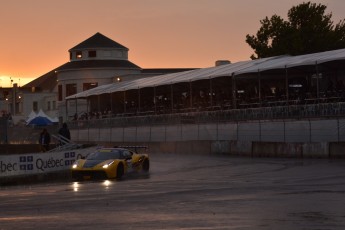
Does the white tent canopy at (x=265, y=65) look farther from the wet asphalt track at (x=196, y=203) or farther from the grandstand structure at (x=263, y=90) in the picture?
the wet asphalt track at (x=196, y=203)

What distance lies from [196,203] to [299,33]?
71734 millimetres

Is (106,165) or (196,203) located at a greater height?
(106,165)

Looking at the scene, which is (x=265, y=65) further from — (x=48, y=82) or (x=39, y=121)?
(x=48, y=82)

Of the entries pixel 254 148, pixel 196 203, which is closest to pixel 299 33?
pixel 254 148

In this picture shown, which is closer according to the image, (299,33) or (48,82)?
(299,33)

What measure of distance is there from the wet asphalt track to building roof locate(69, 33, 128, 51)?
71390 millimetres

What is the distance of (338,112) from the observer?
125 feet

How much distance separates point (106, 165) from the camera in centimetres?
3047

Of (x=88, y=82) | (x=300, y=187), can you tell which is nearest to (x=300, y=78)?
(x=300, y=187)

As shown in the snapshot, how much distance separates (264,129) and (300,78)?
35.9ft

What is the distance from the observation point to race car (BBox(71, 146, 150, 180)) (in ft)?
99.9

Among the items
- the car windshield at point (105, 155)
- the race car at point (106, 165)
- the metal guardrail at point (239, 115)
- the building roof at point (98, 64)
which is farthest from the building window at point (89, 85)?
the car windshield at point (105, 155)

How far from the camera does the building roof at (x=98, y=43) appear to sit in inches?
3974

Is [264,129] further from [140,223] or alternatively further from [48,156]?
[140,223]
